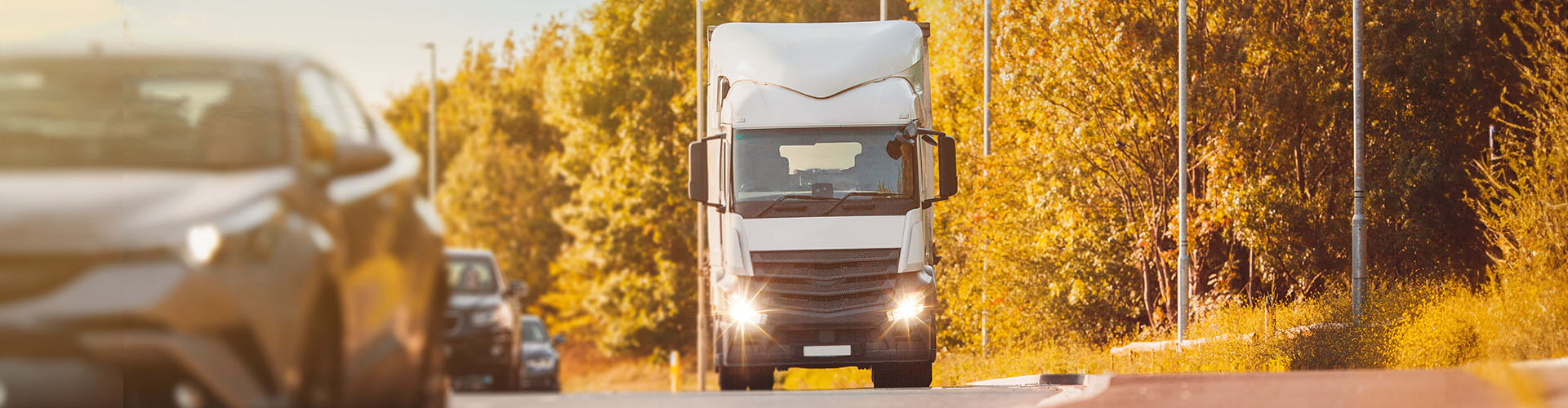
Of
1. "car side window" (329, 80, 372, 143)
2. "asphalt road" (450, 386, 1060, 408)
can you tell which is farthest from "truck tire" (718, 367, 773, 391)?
"car side window" (329, 80, 372, 143)

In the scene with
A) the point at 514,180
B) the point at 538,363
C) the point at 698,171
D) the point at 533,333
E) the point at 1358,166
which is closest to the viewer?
the point at 538,363

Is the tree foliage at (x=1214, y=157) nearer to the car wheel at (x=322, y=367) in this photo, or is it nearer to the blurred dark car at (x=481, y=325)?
the blurred dark car at (x=481, y=325)

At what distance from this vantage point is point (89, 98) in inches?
258

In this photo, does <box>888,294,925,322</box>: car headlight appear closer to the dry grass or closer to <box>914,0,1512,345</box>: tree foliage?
the dry grass

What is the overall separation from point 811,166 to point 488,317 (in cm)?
742

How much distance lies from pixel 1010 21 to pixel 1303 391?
24397mm

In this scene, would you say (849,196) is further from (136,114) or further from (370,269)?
(136,114)

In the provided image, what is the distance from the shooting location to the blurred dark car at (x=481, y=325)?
1067cm

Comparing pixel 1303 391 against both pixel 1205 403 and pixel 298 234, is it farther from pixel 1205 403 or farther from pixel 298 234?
pixel 298 234

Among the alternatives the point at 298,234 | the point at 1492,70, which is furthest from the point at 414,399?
the point at 1492,70

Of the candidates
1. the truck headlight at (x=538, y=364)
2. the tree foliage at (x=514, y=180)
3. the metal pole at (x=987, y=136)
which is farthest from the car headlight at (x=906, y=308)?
the tree foliage at (x=514, y=180)

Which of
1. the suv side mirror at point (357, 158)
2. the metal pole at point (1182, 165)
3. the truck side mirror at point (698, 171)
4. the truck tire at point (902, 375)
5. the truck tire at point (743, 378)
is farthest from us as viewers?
the metal pole at point (1182, 165)

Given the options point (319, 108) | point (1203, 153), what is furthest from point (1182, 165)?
point (319, 108)

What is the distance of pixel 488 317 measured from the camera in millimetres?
10969
